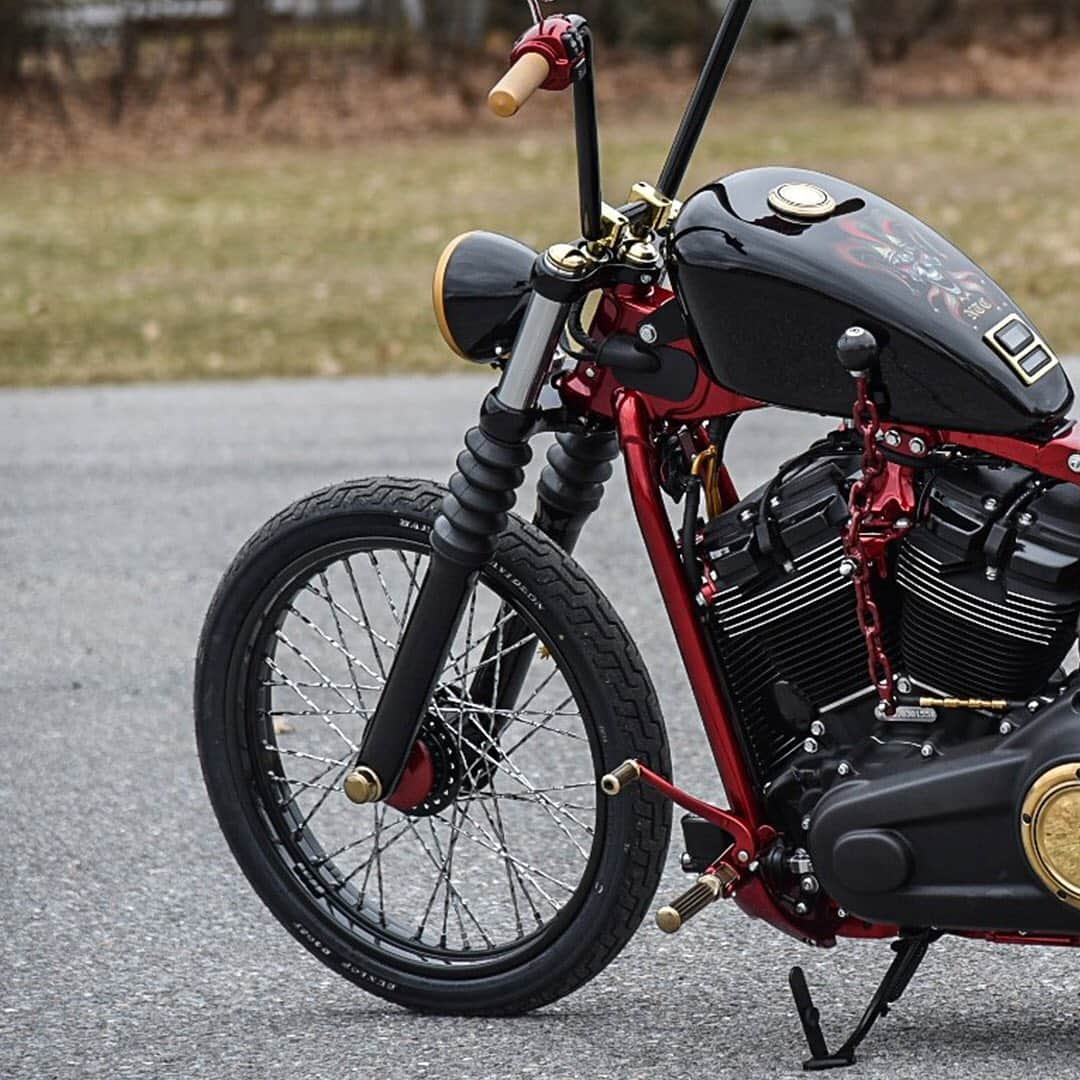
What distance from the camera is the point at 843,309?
8.75 ft

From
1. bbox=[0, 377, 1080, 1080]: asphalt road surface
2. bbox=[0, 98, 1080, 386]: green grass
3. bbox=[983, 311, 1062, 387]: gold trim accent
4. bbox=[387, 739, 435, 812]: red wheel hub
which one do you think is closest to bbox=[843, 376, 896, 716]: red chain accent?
bbox=[983, 311, 1062, 387]: gold trim accent

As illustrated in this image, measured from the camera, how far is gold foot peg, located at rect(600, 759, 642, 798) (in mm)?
2883

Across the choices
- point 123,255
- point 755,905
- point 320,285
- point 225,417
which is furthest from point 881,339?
point 123,255

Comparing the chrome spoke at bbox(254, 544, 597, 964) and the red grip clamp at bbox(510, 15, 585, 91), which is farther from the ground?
the red grip clamp at bbox(510, 15, 585, 91)

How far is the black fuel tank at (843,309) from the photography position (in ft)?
8.58

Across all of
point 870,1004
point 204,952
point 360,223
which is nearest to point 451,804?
point 204,952

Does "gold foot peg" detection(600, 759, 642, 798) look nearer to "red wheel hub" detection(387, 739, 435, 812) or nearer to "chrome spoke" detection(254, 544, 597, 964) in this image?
"chrome spoke" detection(254, 544, 597, 964)

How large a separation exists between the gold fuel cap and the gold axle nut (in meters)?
0.97

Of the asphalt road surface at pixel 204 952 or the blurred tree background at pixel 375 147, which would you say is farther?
the blurred tree background at pixel 375 147

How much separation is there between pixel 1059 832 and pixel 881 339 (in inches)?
24.8

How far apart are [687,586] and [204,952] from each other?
1.11 meters

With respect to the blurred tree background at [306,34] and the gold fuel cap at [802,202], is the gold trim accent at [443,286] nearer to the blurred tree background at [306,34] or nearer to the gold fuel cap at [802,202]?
the gold fuel cap at [802,202]

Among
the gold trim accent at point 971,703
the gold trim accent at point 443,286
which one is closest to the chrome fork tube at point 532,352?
the gold trim accent at point 443,286

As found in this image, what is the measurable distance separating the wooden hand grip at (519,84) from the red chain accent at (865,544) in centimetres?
52
